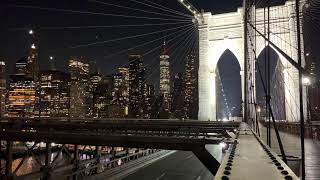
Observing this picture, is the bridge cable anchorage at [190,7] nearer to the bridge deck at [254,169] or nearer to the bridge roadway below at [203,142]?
the bridge roadway below at [203,142]

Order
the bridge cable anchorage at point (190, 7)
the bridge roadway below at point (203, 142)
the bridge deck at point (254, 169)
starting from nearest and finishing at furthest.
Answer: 1. the bridge deck at point (254, 169)
2. the bridge roadway below at point (203, 142)
3. the bridge cable anchorage at point (190, 7)

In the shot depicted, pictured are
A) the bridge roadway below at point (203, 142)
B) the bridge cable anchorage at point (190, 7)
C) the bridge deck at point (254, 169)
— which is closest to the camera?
the bridge deck at point (254, 169)

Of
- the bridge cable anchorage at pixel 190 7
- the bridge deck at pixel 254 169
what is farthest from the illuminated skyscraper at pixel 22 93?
the bridge deck at pixel 254 169

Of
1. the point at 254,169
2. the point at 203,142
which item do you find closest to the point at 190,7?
the point at 203,142

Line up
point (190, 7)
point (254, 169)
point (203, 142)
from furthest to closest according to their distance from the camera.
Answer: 1. point (190, 7)
2. point (203, 142)
3. point (254, 169)

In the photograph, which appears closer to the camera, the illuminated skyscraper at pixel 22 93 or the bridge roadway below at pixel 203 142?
the bridge roadway below at pixel 203 142

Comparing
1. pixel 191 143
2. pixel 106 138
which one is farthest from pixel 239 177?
pixel 106 138

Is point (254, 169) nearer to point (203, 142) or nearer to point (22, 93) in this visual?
point (203, 142)

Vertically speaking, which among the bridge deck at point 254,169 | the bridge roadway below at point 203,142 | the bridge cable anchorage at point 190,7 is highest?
the bridge cable anchorage at point 190,7

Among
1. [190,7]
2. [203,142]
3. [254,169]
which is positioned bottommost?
[203,142]

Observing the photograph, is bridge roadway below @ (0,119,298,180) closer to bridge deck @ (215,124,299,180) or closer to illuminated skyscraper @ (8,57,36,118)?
bridge deck @ (215,124,299,180)

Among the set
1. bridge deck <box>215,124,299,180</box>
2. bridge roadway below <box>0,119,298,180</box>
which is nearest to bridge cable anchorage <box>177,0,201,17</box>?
bridge roadway below <box>0,119,298,180</box>

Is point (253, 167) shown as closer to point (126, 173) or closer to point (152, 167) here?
point (126, 173)

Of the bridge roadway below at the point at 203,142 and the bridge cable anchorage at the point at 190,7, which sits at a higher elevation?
the bridge cable anchorage at the point at 190,7
